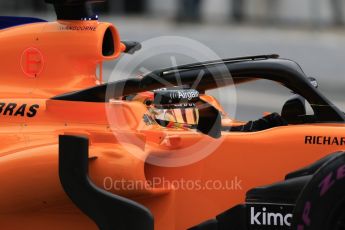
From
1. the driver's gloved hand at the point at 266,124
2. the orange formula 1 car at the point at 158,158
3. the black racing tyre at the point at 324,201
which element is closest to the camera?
the black racing tyre at the point at 324,201

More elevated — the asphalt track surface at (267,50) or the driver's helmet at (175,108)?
the driver's helmet at (175,108)

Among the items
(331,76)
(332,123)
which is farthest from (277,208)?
(331,76)

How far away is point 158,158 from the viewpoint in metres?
5.35

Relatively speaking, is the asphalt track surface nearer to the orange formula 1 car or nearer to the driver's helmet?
the driver's helmet

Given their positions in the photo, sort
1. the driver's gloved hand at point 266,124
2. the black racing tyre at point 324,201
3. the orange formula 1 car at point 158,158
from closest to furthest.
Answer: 1. the black racing tyre at point 324,201
2. the orange formula 1 car at point 158,158
3. the driver's gloved hand at point 266,124

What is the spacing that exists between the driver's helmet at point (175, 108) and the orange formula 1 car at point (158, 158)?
0.02 m

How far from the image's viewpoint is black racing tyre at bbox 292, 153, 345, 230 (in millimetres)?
4578

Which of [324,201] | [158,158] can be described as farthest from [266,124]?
[324,201]

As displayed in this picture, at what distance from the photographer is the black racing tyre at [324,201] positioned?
458 centimetres

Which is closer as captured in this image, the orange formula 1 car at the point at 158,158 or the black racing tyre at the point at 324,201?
the black racing tyre at the point at 324,201

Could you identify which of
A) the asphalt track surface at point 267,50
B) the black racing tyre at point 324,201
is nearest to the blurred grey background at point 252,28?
the asphalt track surface at point 267,50

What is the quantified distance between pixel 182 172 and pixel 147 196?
0.85 ft

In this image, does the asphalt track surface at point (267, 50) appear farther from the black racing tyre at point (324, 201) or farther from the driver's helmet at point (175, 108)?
the black racing tyre at point (324, 201)

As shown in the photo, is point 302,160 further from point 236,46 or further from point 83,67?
point 236,46
